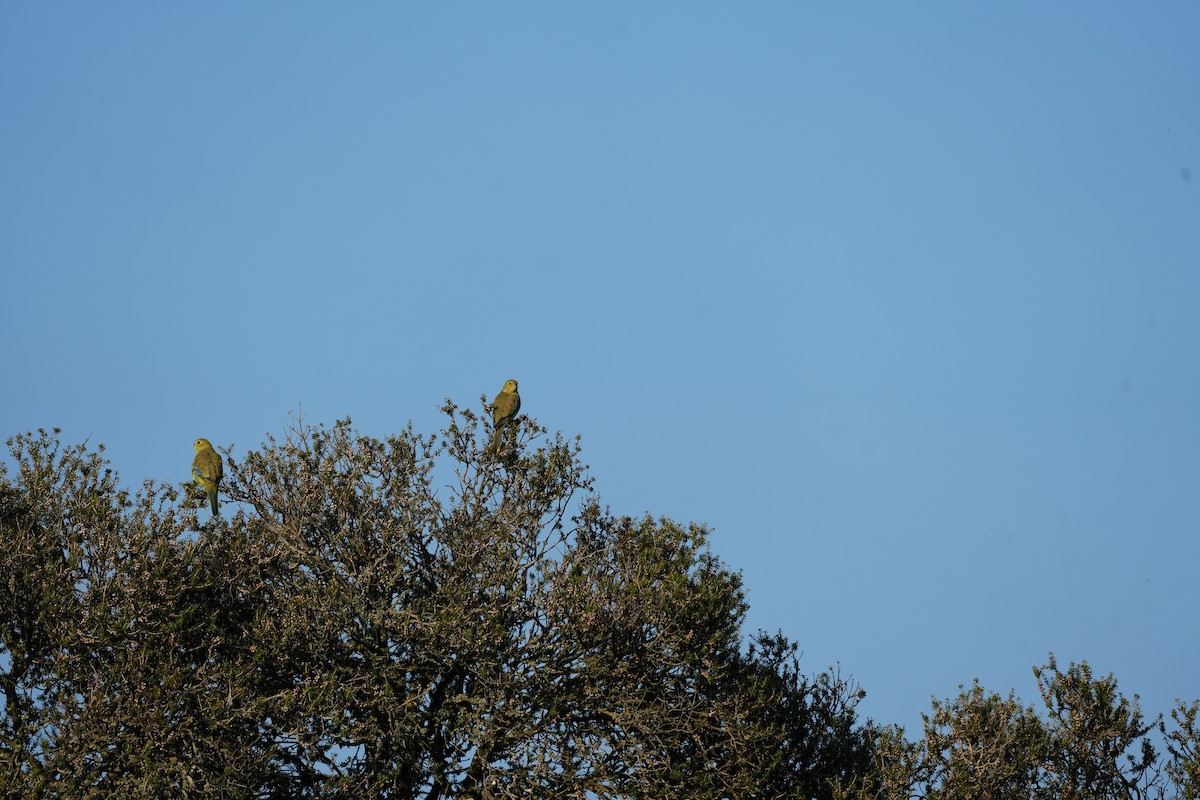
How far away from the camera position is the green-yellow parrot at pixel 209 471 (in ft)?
74.3

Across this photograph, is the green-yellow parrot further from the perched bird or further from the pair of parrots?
the perched bird

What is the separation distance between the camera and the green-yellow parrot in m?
22.6

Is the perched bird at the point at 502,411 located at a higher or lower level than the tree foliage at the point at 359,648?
higher

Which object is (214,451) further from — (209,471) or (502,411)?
(502,411)

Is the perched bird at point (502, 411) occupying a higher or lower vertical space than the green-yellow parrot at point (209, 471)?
higher

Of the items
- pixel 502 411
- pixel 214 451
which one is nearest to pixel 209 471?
pixel 214 451

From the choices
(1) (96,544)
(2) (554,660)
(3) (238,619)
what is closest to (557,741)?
(2) (554,660)

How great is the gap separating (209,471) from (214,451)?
0.34 meters

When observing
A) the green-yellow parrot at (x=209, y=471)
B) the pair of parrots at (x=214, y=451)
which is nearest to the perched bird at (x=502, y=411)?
the pair of parrots at (x=214, y=451)

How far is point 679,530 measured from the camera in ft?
81.6

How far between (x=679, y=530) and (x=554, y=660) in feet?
14.6

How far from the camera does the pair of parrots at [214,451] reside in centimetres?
2239

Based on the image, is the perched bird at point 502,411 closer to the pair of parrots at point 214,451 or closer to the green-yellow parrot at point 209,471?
the pair of parrots at point 214,451

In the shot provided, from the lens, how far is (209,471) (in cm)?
2272
